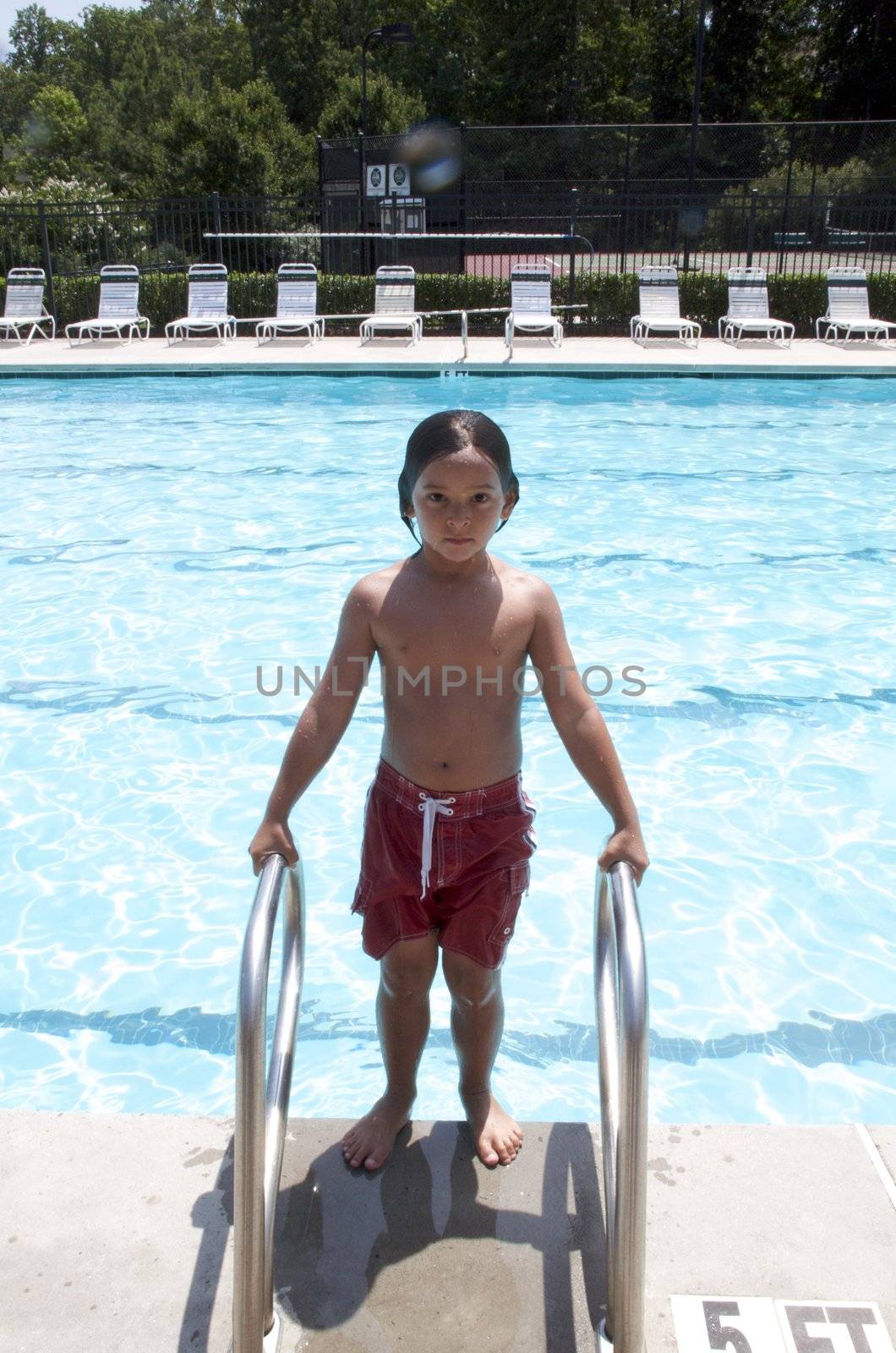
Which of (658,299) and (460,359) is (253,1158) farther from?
(658,299)

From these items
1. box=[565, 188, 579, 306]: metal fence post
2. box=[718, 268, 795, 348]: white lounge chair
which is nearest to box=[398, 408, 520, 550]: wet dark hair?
box=[718, 268, 795, 348]: white lounge chair

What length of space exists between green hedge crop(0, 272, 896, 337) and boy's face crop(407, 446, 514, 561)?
16.3m

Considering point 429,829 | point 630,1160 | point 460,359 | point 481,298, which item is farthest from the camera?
point 481,298

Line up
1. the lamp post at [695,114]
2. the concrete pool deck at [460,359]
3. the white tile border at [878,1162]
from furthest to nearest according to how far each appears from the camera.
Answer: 1. the lamp post at [695,114]
2. the concrete pool deck at [460,359]
3. the white tile border at [878,1162]

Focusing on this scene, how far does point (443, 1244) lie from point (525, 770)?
3.28 m

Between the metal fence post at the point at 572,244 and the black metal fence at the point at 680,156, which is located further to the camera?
the black metal fence at the point at 680,156

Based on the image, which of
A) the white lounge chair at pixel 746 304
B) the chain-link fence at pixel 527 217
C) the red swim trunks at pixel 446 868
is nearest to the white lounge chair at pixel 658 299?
the white lounge chair at pixel 746 304

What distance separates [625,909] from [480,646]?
62 cm

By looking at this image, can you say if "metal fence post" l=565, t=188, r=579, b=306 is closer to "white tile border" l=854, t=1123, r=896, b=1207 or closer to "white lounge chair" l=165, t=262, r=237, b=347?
"white lounge chair" l=165, t=262, r=237, b=347

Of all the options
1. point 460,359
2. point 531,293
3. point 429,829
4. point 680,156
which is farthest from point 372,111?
point 429,829

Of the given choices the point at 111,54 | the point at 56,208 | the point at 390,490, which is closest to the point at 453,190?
the point at 56,208

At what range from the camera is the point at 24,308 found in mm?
16641

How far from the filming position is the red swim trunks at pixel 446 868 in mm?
2160

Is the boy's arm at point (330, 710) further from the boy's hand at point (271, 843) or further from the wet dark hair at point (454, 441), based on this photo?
the wet dark hair at point (454, 441)
